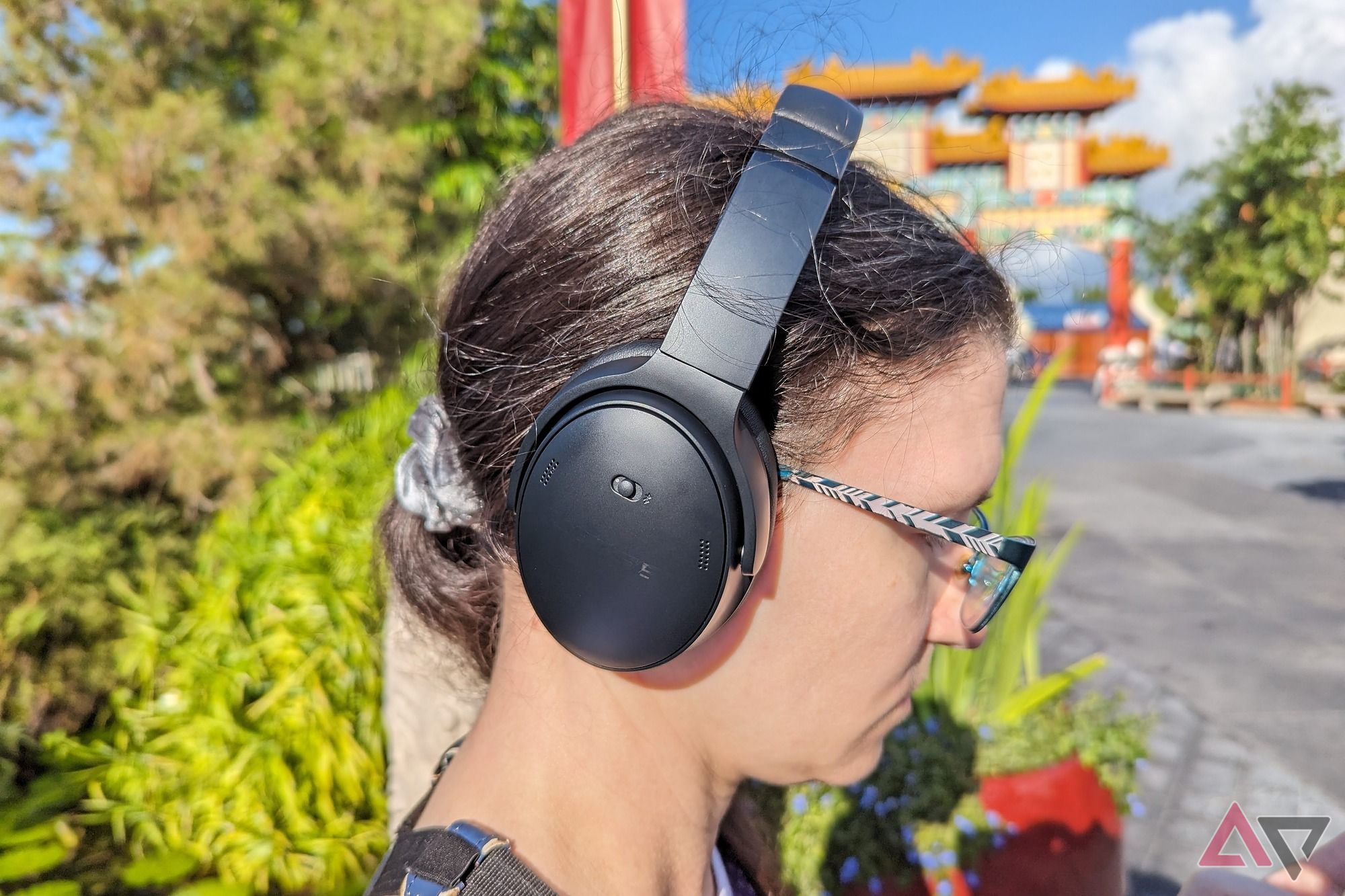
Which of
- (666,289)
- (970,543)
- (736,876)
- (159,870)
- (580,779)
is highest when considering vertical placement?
(666,289)

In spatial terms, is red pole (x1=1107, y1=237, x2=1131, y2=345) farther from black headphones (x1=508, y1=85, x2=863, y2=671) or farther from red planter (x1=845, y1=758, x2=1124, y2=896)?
black headphones (x1=508, y1=85, x2=863, y2=671)

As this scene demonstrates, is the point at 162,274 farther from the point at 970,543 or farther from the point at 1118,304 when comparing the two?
the point at 1118,304

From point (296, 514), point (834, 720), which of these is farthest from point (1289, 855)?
point (296, 514)

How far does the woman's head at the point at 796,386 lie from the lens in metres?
0.78

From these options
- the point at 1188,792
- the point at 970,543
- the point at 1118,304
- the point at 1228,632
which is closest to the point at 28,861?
the point at 970,543

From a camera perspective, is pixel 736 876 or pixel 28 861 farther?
pixel 28 861

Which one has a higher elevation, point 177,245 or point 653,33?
point 653,33

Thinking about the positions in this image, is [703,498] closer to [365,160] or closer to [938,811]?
[938,811]

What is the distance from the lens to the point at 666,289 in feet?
2.48

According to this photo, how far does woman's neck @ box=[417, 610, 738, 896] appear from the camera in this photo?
796mm

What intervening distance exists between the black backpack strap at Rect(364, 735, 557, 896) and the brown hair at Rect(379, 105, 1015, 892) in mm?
278

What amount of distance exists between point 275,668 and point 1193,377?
42.5 feet

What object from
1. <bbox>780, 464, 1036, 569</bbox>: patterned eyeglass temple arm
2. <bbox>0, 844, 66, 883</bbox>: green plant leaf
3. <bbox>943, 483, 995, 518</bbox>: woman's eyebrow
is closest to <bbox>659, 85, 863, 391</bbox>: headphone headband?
<bbox>780, 464, 1036, 569</bbox>: patterned eyeglass temple arm

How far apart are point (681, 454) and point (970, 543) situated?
339 millimetres
